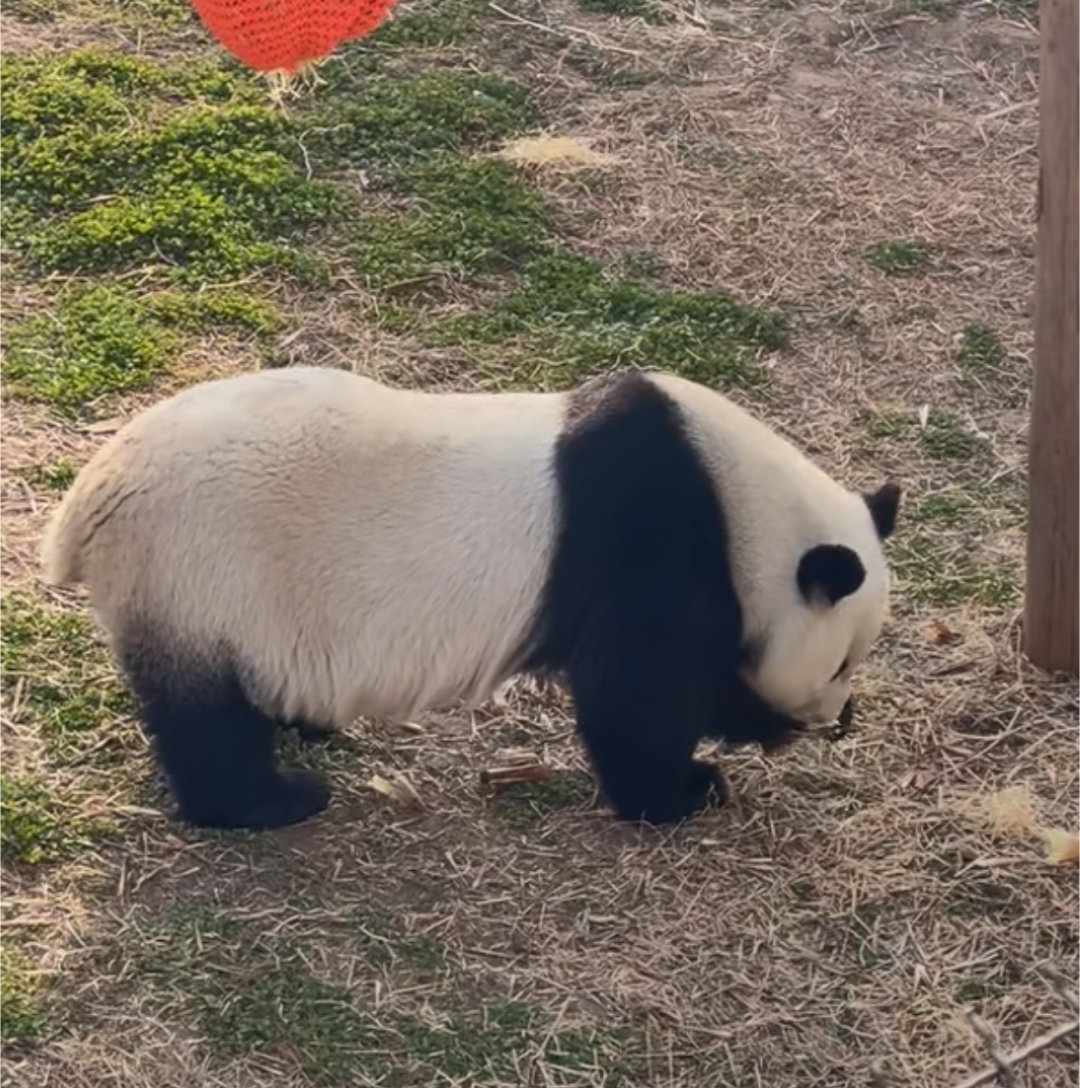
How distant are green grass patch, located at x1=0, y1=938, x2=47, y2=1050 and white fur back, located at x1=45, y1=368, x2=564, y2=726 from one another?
731 mm

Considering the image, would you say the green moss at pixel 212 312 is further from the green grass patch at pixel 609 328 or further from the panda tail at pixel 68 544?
the panda tail at pixel 68 544

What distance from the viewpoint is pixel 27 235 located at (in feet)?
23.0

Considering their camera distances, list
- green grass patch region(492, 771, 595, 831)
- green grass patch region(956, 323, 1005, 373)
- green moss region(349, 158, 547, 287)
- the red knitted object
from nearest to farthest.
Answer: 1. green grass patch region(492, 771, 595, 831)
2. the red knitted object
3. green grass patch region(956, 323, 1005, 373)
4. green moss region(349, 158, 547, 287)

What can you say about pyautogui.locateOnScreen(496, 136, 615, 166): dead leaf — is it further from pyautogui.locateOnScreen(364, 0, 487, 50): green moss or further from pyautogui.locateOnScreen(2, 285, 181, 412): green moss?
pyautogui.locateOnScreen(2, 285, 181, 412): green moss

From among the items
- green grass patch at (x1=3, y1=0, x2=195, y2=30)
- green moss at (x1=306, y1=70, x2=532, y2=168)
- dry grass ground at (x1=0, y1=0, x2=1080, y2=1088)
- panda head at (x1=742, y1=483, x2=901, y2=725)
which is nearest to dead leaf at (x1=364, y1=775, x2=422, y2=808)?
dry grass ground at (x1=0, y1=0, x2=1080, y2=1088)

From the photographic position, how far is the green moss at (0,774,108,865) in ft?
15.3

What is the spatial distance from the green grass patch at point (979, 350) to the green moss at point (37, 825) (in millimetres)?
3457

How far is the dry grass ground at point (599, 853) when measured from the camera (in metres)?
4.26

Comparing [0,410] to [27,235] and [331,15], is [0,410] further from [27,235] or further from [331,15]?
[331,15]

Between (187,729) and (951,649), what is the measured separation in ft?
7.08

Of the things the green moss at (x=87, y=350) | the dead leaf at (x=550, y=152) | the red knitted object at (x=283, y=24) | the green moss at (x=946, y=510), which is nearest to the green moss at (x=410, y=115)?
the dead leaf at (x=550, y=152)

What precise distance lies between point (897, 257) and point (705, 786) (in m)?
3.02

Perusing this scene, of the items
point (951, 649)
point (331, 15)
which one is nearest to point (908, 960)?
point (951, 649)

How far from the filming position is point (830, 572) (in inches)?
181
